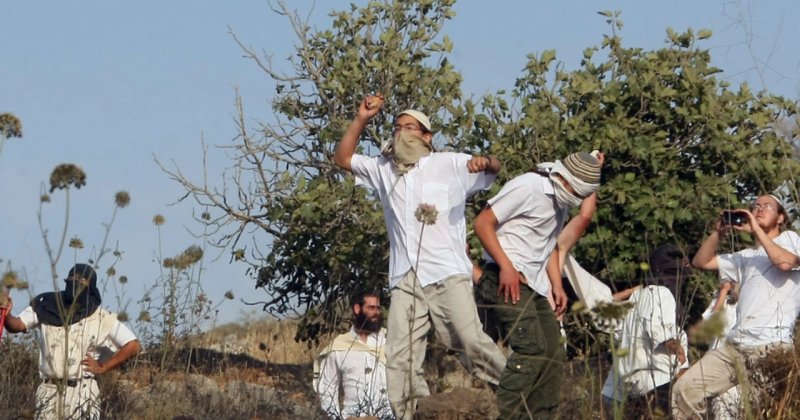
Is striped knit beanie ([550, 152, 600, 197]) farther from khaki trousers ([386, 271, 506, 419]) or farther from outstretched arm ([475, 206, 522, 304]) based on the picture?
khaki trousers ([386, 271, 506, 419])

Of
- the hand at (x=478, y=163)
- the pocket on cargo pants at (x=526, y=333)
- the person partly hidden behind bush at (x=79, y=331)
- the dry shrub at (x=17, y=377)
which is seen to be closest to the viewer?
the pocket on cargo pants at (x=526, y=333)

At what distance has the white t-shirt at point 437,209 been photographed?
22.5 feet

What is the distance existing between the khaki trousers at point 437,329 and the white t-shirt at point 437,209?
0.06 m

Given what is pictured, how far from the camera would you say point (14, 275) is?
461 cm

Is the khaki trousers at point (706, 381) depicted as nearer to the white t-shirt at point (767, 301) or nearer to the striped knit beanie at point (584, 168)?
the white t-shirt at point (767, 301)

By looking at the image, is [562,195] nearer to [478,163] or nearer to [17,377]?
[478,163]

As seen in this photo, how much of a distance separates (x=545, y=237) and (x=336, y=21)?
5.51m

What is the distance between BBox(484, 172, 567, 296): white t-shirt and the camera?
6758 mm

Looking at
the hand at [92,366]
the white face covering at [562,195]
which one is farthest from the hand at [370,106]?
the hand at [92,366]

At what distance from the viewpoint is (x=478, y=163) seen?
698cm

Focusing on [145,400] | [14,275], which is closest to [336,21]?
[145,400]

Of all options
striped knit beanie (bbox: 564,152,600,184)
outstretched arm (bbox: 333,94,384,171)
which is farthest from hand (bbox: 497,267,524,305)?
outstretched arm (bbox: 333,94,384,171)

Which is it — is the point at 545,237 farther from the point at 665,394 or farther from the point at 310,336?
the point at 310,336

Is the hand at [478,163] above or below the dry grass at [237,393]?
above
